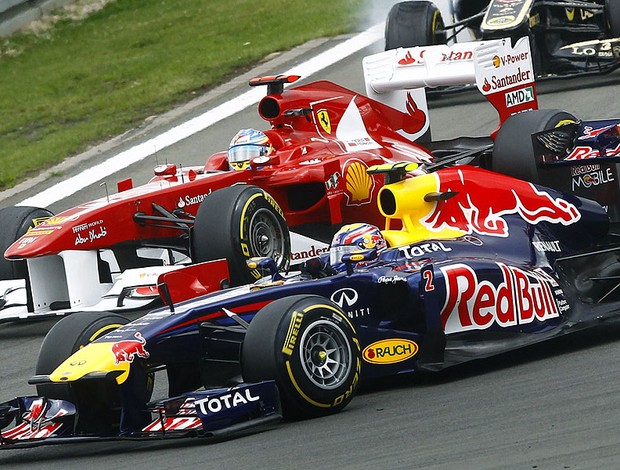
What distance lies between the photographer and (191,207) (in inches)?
496

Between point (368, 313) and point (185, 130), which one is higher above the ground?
point (185, 130)

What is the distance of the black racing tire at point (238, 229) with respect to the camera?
11383 mm

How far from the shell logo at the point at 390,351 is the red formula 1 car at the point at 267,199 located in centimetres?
279

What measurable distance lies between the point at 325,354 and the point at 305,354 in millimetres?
158

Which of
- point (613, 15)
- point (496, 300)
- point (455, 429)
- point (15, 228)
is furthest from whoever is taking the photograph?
point (613, 15)

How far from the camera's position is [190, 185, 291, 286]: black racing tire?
448 inches

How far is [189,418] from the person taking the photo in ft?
25.3

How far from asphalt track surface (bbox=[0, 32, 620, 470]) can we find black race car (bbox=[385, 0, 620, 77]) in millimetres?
8398

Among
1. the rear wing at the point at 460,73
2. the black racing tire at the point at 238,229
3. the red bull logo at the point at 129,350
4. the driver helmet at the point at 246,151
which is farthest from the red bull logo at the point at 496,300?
the driver helmet at the point at 246,151

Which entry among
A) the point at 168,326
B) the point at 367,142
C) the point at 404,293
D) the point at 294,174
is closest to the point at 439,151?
the point at 367,142

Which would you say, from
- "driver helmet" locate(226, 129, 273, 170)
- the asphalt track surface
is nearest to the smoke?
"driver helmet" locate(226, 129, 273, 170)

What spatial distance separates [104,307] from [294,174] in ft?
7.05

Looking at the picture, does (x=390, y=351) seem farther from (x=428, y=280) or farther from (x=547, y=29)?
(x=547, y=29)

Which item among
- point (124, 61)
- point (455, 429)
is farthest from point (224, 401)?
point (124, 61)
